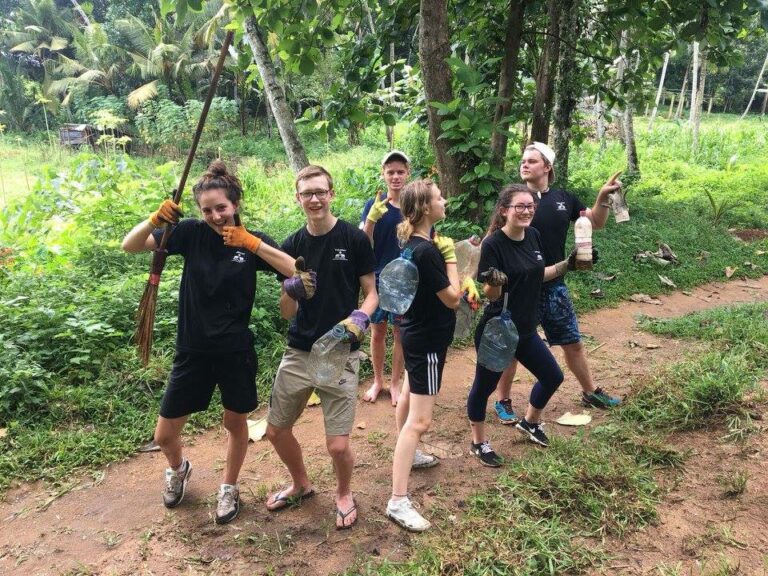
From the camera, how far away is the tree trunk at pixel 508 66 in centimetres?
650

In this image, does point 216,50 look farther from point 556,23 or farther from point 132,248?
point 132,248

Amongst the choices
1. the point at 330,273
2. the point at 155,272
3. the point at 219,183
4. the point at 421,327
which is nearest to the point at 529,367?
the point at 421,327

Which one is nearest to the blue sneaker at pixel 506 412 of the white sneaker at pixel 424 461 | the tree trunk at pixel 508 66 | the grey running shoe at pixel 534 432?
the grey running shoe at pixel 534 432

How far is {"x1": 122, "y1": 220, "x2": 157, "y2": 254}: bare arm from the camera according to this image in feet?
8.67

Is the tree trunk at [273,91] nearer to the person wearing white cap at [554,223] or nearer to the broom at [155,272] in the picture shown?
the broom at [155,272]

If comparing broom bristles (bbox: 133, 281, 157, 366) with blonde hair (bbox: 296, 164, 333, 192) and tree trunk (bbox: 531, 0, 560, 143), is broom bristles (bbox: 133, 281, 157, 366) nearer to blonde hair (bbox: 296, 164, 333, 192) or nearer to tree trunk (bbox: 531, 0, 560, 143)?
blonde hair (bbox: 296, 164, 333, 192)

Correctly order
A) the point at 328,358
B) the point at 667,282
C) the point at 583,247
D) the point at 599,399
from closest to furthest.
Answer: the point at 328,358, the point at 583,247, the point at 599,399, the point at 667,282

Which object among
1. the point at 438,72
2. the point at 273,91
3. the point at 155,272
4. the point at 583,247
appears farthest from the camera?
the point at 273,91

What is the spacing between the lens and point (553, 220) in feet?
11.8

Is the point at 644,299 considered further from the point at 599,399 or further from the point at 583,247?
the point at 583,247

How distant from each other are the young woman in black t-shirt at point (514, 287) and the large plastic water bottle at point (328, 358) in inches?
34.9

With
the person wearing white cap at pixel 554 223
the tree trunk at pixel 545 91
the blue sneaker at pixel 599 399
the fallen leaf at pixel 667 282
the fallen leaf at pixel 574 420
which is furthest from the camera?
the fallen leaf at pixel 667 282

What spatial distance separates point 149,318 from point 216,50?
71.1 feet

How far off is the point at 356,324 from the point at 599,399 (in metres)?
2.35
